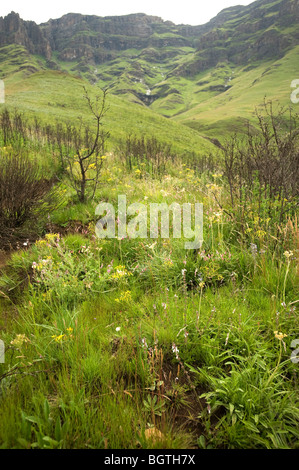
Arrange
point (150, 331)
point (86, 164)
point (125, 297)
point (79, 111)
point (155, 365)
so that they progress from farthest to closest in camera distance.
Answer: point (79, 111)
point (86, 164)
point (125, 297)
point (150, 331)
point (155, 365)

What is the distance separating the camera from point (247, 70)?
7003 inches

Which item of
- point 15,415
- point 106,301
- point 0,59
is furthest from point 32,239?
point 0,59

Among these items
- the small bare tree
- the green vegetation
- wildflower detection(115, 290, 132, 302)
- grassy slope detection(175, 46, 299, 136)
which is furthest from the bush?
grassy slope detection(175, 46, 299, 136)

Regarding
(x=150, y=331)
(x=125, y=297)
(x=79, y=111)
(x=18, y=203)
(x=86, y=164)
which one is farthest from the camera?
(x=79, y=111)

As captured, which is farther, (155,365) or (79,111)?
(79,111)

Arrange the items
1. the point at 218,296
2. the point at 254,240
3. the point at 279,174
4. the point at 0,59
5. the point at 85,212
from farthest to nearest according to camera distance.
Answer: the point at 0,59 < the point at 85,212 < the point at 279,174 < the point at 254,240 < the point at 218,296

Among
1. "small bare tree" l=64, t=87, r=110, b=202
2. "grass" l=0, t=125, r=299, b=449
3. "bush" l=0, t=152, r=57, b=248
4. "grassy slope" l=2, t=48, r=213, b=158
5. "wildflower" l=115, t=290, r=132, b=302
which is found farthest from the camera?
"grassy slope" l=2, t=48, r=213, b=158

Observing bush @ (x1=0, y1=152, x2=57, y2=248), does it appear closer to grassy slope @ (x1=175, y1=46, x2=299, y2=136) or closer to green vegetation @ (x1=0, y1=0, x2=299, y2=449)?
green vegetation @ (x1=0, y1=0, x2=299, y2=449)

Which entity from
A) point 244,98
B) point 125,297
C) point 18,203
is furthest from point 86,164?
point 244,98

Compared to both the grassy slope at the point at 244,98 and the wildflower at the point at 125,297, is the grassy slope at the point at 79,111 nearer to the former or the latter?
the wildflower at the point at 125,297

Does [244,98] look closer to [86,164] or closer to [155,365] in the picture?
[86,164]

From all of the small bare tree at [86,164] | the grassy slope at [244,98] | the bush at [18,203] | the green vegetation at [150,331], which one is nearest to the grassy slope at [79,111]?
the small bare tree at [86,164]
